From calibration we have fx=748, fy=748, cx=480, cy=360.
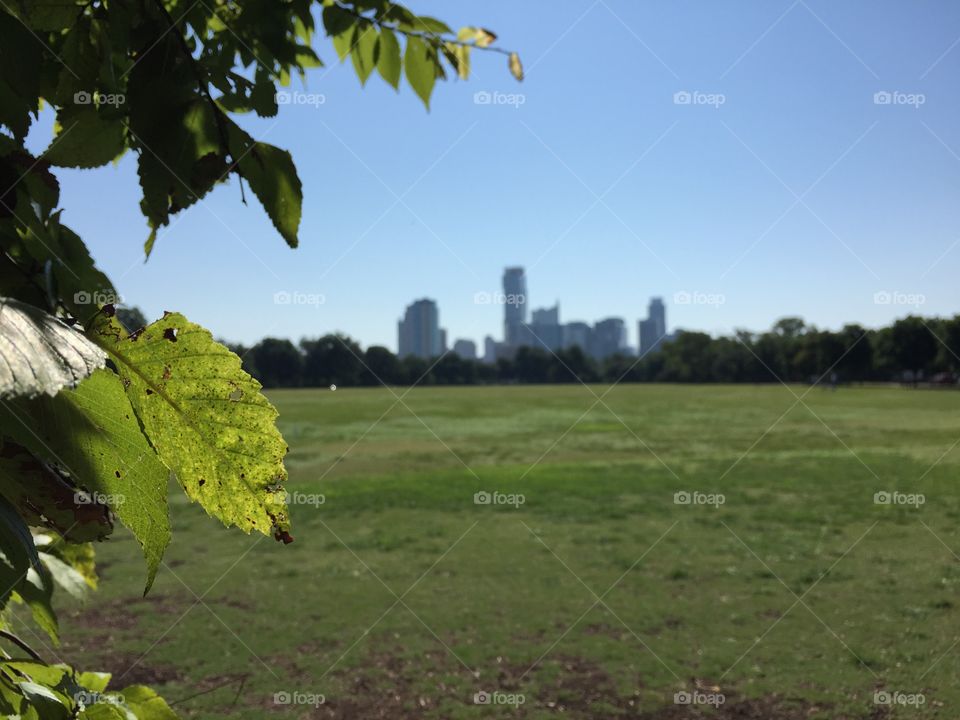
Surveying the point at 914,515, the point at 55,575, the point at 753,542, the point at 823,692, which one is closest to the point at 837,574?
Answer: the point at 753,542

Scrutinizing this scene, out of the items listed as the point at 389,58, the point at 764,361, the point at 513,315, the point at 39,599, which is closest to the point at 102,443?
the point at 39,599

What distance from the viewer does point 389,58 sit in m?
1.37

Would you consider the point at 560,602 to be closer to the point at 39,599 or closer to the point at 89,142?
the point at 39,599

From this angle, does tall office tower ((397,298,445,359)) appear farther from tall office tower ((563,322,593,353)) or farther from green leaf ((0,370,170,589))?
green leaf ((0,370,170,589))

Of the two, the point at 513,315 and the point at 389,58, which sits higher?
the point at 513,315

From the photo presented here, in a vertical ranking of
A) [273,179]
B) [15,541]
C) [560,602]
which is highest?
[273,179]

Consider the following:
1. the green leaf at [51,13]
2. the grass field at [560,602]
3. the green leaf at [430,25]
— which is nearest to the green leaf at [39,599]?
the grass field at [560,602]

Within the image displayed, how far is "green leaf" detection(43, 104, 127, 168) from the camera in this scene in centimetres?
91

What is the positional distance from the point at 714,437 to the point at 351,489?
47.8 feet

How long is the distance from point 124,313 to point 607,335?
121250 mm

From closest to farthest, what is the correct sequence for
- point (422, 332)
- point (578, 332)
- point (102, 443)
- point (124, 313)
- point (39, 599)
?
point (102, 443) → point (124, 313) → point (39, 599) → point (422, 332) → point (578, 332)

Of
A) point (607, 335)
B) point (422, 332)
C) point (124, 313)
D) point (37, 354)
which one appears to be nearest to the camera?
point (37, 354)

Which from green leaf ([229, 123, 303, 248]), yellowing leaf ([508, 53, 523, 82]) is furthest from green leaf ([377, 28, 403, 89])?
green leaf ([229, 123, 303, 248])

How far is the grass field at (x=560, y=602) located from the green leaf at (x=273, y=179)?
806 millimetres
